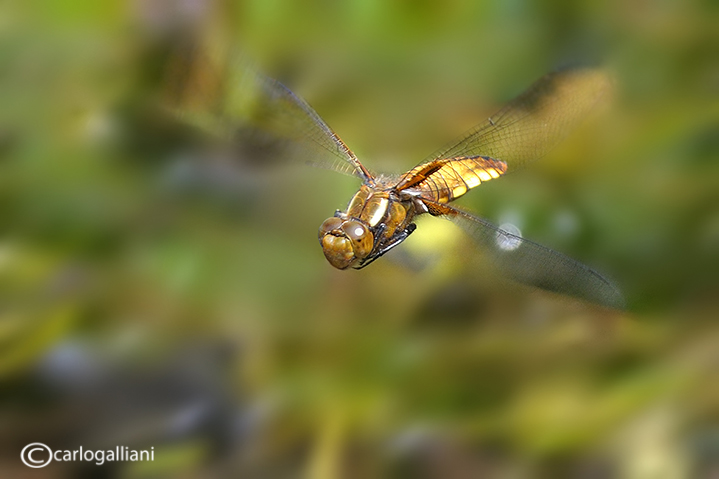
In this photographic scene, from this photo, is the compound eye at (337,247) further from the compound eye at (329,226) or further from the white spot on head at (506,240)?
the white spot on head at (506,240)

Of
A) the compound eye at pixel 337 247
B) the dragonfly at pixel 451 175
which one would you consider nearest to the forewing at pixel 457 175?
the dragonfly at pixel 451 175

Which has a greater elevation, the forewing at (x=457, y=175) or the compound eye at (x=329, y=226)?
the forewing at (x=457, y=175)

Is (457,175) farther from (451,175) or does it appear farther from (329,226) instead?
(329,226)

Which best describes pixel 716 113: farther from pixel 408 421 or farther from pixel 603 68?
pixel 408 421

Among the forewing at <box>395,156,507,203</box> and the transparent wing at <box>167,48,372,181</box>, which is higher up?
the transparent wing at <box>167,48,372,181</box>

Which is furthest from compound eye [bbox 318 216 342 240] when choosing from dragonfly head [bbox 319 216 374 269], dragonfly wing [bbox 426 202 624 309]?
dragonfly wing [bbox 426 202 624 309]

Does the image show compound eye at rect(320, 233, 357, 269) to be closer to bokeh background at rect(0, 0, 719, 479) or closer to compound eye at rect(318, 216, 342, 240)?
compound eye at rect(318, 216, 342, 240)

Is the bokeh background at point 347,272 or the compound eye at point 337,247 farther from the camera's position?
the bokeh background at point 347,272

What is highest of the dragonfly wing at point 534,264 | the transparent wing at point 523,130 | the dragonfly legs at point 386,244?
the transparent wing at point 523,130

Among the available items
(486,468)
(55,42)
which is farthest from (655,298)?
(55,42)
